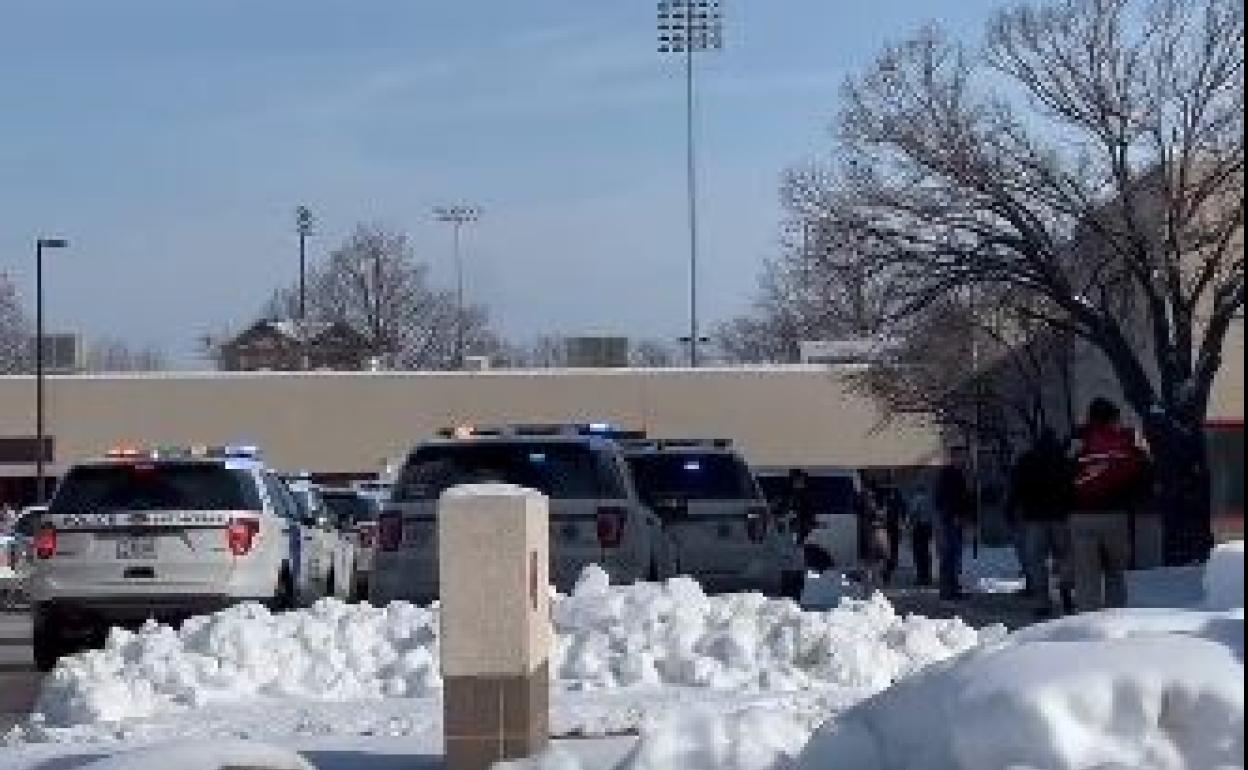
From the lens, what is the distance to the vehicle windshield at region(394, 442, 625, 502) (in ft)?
61.2

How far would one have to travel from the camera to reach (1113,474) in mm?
17797

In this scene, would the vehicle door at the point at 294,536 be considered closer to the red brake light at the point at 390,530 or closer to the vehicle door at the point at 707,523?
the red brake light at the point at 390,530

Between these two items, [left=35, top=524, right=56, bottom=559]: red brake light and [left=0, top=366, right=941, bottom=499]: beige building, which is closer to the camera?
[left=35, top=524, right=56, bottom=559]: red brake light

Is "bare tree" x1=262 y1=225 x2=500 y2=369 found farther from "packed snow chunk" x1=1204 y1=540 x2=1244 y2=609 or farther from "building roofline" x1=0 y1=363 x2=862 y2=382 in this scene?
"packed snow chunk" x1=1204 y1=540 x2=1244 y2=609

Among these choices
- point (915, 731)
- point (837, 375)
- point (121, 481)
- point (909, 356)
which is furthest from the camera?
point (837, 375)

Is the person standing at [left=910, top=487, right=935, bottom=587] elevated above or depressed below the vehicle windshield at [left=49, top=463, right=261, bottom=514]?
below

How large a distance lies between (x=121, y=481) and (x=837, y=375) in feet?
151

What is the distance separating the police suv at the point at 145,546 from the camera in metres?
19.8

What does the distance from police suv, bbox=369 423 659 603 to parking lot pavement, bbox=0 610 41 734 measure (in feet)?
8.53

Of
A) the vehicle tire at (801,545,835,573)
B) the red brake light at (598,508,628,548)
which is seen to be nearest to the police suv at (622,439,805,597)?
the red brake light at (598,508,628,548)

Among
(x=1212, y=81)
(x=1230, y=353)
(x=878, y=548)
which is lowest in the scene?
(x=878, y=548)

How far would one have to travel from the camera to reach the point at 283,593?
68.9 ft

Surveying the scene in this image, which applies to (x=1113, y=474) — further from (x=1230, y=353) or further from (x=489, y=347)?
(x=489, y=347)

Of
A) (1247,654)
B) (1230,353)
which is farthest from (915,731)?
(1230,353)
